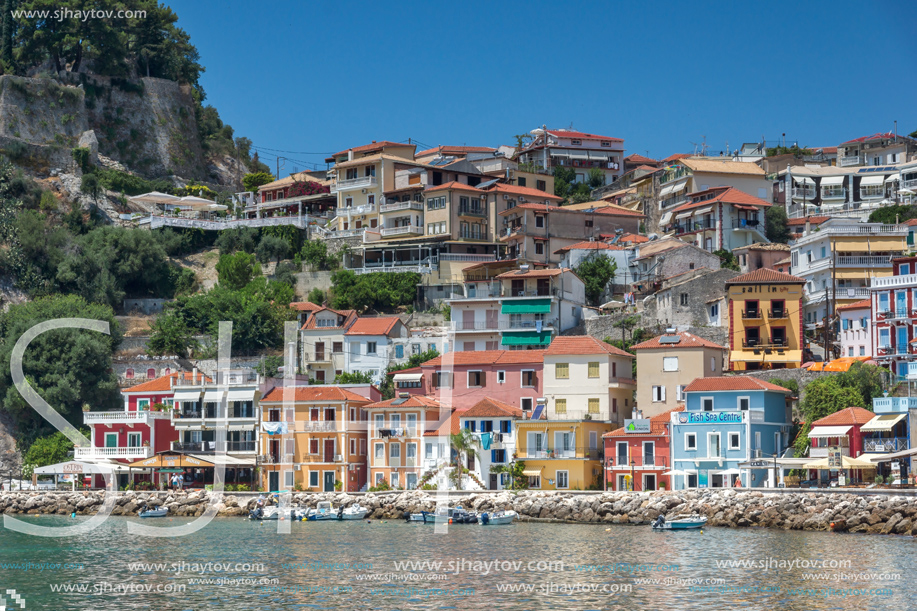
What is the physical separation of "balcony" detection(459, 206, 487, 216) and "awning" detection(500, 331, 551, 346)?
50.4 ft

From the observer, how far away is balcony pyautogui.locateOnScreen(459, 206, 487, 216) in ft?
276

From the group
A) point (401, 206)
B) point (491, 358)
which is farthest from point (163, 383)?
point (401, 206)

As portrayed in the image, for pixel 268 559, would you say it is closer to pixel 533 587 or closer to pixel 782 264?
pixel 533 587

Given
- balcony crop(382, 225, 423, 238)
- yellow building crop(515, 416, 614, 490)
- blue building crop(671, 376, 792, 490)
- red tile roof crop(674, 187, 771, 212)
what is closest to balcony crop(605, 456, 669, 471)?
blue building crop(671, 376, 792, 490)

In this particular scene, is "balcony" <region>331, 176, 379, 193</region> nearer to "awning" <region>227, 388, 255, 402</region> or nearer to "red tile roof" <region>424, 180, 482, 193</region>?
"red tile roof" <region>424, 180, 482, 193</region>

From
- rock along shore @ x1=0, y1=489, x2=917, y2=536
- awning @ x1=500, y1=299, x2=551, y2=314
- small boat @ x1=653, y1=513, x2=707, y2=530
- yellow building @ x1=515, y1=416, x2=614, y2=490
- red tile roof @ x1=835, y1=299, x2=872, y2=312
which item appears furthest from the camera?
awning @ x1=500, y1=299, x2=551, y2=314

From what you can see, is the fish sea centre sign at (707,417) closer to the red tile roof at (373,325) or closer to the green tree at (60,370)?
the red tile roof at (373,325)

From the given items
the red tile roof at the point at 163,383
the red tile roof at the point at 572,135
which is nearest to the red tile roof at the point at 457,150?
the red tile roof at the point at 572,135

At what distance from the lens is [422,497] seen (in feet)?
188

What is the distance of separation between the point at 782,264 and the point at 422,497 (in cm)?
3109

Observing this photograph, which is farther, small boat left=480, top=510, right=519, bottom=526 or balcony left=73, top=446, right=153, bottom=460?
balcony left=73, top=446, right=153, bottom=460

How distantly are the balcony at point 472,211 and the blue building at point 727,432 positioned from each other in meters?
30.8

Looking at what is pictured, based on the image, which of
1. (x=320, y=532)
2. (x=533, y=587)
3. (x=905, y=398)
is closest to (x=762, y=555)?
(x=533, y=587)

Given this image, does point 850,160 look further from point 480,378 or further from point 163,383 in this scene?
point 163,383
